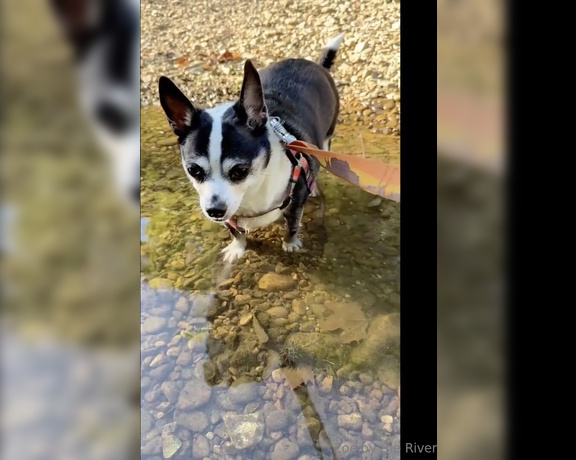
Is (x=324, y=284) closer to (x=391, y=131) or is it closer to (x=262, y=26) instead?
(x=391, y=131)

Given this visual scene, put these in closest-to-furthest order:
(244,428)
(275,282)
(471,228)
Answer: (471,228)
(244,428)
(275,282)

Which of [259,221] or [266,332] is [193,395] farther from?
[259,221]

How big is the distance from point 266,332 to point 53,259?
0.51 metres

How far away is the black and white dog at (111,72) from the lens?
3.21 ft

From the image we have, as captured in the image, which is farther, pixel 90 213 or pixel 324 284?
pixel 324 284

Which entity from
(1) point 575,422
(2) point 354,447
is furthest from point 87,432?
(1) point 575,422

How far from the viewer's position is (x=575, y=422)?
36.8 inches

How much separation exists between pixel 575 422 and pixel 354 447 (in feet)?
1.53

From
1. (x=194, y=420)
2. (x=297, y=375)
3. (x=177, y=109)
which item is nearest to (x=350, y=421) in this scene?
(x=297, y=375)

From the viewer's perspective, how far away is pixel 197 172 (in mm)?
1036

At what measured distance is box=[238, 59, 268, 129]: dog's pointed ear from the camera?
104 centimetres

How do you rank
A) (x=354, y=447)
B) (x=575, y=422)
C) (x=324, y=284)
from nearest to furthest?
(x=575, y=422) < (x=354, y=447) < (x=324, y=284)

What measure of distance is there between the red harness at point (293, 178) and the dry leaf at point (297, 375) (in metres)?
Answer: 0.38

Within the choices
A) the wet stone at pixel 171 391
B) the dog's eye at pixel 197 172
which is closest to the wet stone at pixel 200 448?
the wet stone at pixel 171 391
